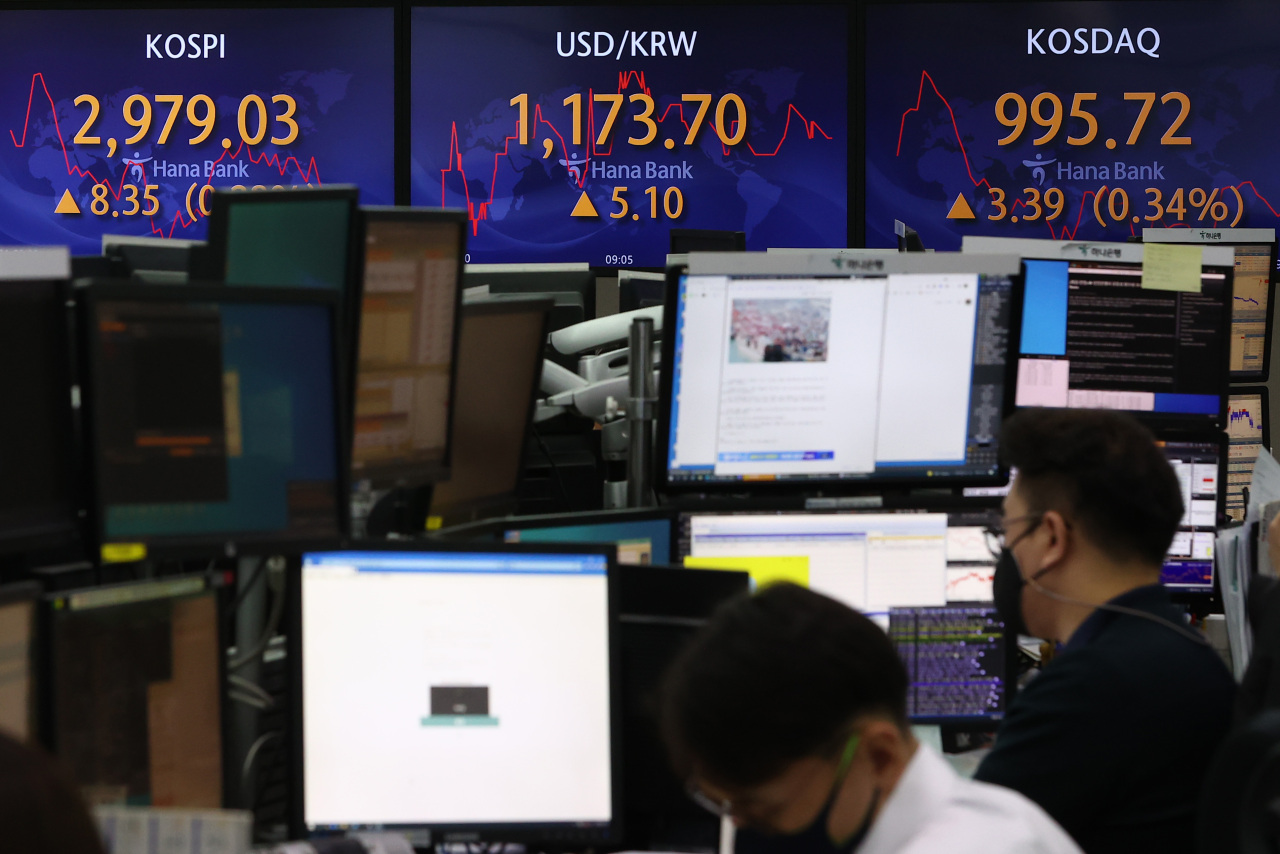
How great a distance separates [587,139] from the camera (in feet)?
19.1

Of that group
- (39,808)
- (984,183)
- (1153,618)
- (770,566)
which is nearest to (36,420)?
(39,808)

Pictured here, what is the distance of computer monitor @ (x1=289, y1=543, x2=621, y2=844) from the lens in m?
1.58

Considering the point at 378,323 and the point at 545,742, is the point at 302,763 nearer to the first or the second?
the point at 545,742

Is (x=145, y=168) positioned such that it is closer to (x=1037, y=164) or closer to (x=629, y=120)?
(x=629, y=120)

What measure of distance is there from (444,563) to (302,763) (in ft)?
0.94

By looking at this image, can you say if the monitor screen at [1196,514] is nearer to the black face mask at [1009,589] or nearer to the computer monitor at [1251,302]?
the black face mask at [1009,589]

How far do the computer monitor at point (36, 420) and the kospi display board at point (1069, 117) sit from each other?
188 inches

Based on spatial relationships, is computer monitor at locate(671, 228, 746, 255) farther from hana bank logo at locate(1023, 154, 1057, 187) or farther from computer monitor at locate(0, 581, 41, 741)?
computer monitor at locate(0, 581, 41, 741)

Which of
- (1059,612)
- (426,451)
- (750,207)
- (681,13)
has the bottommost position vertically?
(1059,612)

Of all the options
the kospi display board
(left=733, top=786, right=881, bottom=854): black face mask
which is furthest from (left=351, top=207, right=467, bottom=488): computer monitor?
the kospi display board

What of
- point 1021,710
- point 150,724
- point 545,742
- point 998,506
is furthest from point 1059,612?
point 150,724

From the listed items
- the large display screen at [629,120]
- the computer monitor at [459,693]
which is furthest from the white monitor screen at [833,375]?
the large display screen at [629,120]

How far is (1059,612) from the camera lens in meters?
1.80

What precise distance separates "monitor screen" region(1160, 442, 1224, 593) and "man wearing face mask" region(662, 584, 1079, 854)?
5.45 feet
